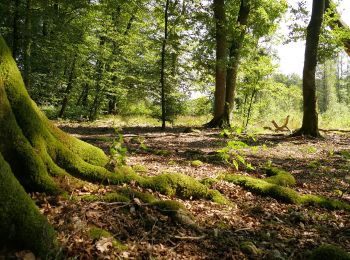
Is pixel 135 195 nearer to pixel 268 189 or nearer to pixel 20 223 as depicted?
pixel 20 223

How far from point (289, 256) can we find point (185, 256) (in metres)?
1.29

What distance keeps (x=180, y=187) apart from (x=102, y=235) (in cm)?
216

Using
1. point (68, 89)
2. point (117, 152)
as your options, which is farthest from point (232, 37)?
point (117, 152)

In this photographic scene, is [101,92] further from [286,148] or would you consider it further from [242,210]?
[242,210]

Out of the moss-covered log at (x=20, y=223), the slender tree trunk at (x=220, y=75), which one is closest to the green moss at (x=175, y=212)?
the moss-covered log at (x=20, y=223)

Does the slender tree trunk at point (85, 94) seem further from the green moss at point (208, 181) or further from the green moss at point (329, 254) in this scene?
the green moss at point (329, 254)

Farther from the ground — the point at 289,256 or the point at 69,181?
the point at 69,181

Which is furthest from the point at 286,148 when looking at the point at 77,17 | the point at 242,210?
the point at 77,17

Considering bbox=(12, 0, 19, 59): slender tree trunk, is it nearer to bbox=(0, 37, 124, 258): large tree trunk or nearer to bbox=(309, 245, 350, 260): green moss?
bbox=(0, 37, 124, 258): large tree trunk

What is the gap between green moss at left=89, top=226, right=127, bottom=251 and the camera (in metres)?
3.18

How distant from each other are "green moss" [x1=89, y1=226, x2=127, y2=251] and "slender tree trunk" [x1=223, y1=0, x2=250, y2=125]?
1430cm

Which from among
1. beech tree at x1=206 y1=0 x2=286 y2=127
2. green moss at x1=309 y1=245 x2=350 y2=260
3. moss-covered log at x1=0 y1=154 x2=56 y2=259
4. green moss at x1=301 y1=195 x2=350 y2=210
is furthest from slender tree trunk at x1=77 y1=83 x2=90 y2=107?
green moss at x1=309 y1=245 x2=350 y2=260

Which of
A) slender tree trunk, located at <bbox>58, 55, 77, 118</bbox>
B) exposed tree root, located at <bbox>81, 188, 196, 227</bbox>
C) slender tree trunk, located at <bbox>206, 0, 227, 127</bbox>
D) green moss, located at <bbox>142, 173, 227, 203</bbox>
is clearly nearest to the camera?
exposed tree root, located at <bbox>81, 188, 196, 227</bbox>

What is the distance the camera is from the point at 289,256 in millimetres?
3785
